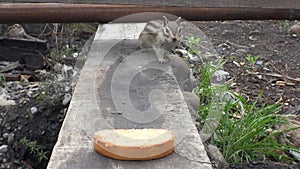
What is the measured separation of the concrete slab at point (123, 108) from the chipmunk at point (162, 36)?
0.07 metres

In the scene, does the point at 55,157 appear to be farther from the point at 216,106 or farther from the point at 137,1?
the point at 216,106

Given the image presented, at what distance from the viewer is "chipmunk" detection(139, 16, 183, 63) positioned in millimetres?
3482

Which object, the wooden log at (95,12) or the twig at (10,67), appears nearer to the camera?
the wooden log at (95,12)

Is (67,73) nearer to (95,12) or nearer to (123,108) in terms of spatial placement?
(95,12)

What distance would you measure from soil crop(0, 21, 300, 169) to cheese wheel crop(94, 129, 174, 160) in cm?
105

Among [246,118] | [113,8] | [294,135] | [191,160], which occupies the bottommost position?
[294,135]

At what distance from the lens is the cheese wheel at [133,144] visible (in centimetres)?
209

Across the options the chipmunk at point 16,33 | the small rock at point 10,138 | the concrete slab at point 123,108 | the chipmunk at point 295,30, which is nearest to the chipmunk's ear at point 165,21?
the concrete slab at point 123,108

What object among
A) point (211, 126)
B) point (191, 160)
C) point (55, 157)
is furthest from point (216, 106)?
point (55, 157)

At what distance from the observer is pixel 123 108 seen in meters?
2.63

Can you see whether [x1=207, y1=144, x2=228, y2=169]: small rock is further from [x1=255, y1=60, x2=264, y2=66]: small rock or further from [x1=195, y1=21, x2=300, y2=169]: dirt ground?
[x1=255, y1=60, x2=264, y2=66]: small rock

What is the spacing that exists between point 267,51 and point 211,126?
223cm

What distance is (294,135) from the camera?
140 inches

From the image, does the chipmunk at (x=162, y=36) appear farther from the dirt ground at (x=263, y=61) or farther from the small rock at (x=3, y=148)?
the small rock at (x=3, y=148)
